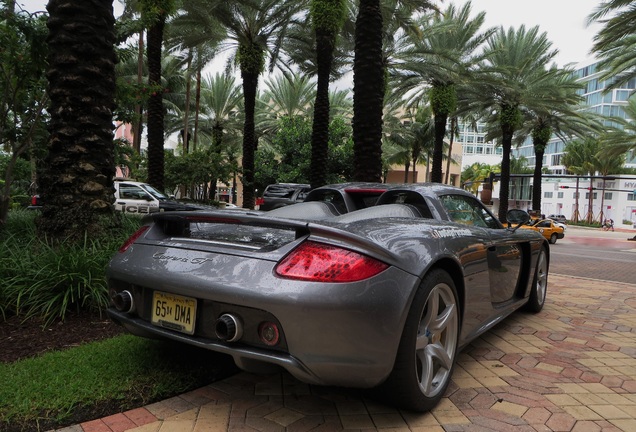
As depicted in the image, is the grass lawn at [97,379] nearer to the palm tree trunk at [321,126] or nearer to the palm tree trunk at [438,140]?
the palm tree trunk at [321,126]

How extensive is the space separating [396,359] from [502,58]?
2461 cm

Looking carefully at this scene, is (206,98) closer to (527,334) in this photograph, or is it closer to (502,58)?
(502,58)

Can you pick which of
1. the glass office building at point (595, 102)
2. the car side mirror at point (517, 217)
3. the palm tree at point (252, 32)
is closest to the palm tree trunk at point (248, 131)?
the palm tree at point (252, 32)

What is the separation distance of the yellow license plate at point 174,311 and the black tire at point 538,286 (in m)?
3.54

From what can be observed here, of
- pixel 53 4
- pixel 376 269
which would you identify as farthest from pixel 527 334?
pixel 53 4

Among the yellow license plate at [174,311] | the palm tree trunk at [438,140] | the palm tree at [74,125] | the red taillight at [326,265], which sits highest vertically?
the palm tree trunk at [438,140]

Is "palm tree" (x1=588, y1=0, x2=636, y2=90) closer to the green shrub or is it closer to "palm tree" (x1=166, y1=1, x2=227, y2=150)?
"palm tree" (x1=166, y1=1, x2=227, y2=150)

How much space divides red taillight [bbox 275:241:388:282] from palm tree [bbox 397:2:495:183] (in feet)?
63.4

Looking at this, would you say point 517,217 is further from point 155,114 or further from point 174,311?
point 155,114

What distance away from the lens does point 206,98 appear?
1403 inches

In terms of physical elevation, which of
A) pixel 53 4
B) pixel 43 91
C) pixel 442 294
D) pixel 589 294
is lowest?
pixel 589 294

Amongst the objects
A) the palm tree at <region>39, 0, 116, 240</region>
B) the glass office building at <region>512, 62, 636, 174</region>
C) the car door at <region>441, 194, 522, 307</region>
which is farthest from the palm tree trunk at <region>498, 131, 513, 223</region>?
the glass office building at <region>512, 62, 636, 174</region>

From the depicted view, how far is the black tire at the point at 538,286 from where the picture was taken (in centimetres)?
457

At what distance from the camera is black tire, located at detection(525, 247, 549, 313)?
4.57 metres
